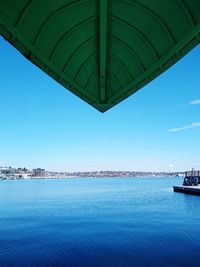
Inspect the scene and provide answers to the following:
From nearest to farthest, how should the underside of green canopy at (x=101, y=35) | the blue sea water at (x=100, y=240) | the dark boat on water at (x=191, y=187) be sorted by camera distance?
the underside of green canopy at (x=101, y=35) → the blue sea water at (x=100, y=240) → the dark boat on water at (x=191, y=187)

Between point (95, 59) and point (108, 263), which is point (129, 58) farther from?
point (108, 263)

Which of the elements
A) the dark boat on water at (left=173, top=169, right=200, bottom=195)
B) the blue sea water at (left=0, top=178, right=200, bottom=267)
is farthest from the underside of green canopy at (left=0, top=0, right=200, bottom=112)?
the dark boat on water at (left=173, top=169, right=200, bottom=195)

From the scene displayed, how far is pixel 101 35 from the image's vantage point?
523cm

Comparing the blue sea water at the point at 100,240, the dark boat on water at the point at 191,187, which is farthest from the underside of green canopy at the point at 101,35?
the dark boat on water at the point at 191,187

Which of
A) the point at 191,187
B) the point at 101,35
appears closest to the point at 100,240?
the point at 101,35

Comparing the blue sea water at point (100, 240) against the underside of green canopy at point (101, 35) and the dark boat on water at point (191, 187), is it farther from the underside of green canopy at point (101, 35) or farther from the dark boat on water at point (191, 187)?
the dark boat on water at point (191, 187)

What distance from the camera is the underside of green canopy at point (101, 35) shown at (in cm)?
436

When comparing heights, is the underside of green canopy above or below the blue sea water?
above

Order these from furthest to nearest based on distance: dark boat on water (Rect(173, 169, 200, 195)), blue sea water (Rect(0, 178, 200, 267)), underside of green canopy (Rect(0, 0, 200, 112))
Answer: dark boat on water (Rect(173, 169, 200, 195)) < blue sea water (Rect(0, 178, 200, 267)) < underside of green canopy (Rect(0, 0, 200, 112))

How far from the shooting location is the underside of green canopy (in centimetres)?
436

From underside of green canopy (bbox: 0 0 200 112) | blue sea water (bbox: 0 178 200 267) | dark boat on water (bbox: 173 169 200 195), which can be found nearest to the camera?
underside of green canopy (bbox: 0 0 200 112)

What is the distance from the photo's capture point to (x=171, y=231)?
33.2 m

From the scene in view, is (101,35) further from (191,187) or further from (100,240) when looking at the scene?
(191,187)

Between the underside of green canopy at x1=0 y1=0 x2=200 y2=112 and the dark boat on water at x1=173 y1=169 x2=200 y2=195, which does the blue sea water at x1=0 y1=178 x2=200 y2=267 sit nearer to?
the underside of green canopy at x1=0 y1=0 x2=200 y2=112
